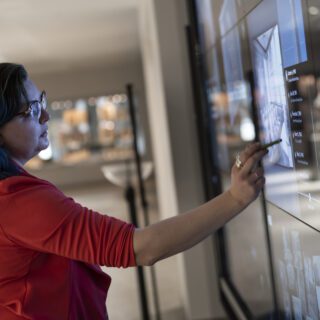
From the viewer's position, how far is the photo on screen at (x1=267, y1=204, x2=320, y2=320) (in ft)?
4.36

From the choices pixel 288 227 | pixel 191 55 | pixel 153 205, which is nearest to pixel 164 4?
pixel 191 55

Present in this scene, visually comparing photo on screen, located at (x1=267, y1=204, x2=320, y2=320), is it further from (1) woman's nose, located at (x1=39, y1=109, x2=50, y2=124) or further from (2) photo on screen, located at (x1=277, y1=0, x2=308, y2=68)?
(1) woman's nose, located at (x1=39, y1=109, x2=50, y2=124)

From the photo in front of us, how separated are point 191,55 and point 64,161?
10714 millimetres

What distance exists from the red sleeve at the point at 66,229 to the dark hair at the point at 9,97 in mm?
123

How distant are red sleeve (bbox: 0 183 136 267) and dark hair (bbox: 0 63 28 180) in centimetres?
12

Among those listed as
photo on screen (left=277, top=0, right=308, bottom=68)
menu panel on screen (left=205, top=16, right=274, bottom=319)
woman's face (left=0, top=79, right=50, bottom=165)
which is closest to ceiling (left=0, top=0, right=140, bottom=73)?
menu panel on screen (left=205, top=16, right=274, bottom=319)

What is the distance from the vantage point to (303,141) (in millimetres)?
1233

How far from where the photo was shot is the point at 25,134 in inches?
50.9

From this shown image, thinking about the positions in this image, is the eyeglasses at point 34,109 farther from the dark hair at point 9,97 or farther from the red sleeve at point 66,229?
the red sleeve at point 66,229

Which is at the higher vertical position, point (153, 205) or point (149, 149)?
point (149, 149)

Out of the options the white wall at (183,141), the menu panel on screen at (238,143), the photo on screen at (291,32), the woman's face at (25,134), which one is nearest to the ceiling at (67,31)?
the white wall at (183,141)

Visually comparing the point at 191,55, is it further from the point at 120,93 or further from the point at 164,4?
the point at 120,93

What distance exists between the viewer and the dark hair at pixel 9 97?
123 cm

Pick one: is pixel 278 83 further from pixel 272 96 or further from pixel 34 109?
pixel 34 109
